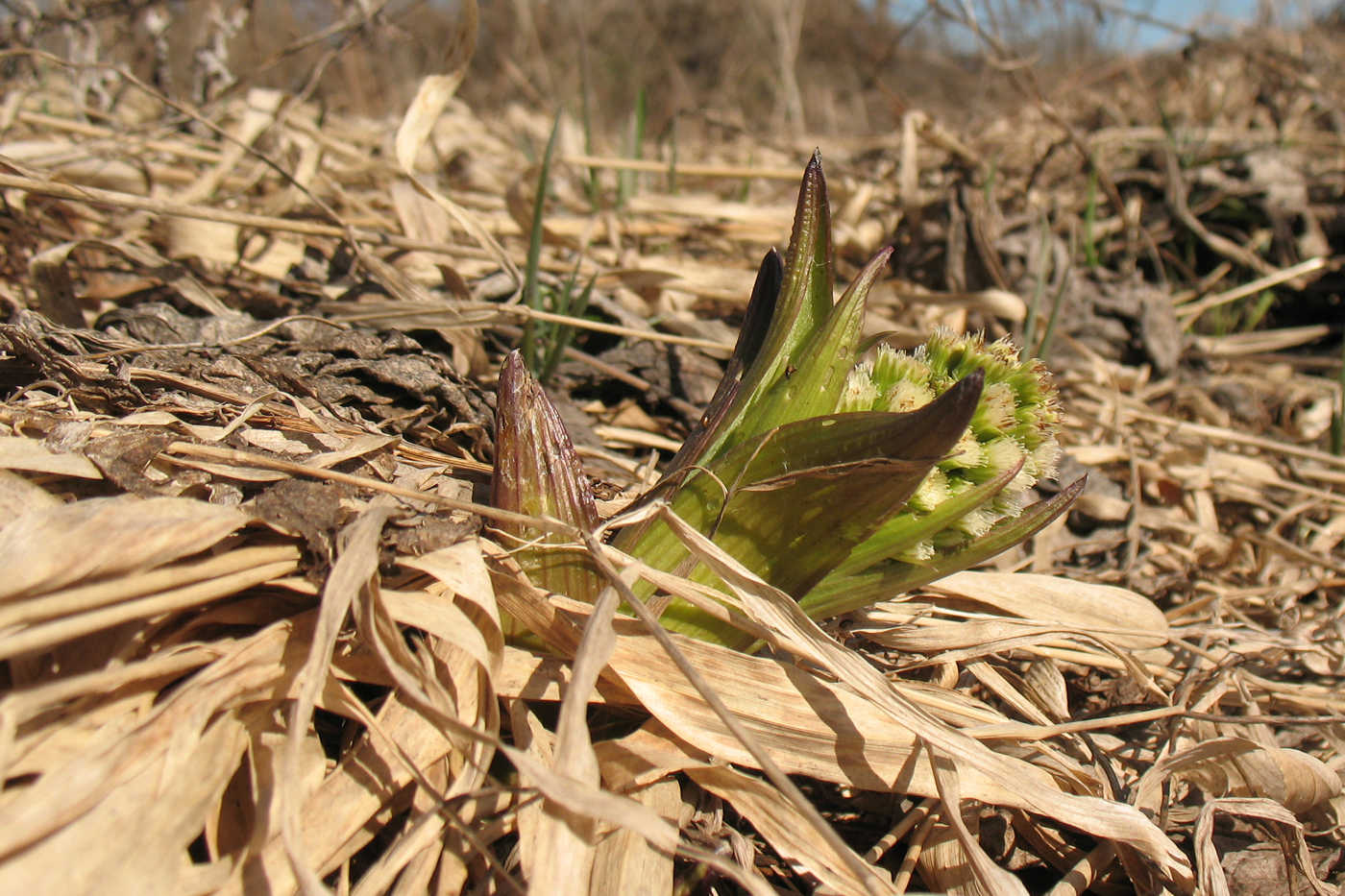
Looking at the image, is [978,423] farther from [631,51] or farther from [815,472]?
[631,51]

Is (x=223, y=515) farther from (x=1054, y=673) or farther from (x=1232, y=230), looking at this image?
(x=1232, y=230)

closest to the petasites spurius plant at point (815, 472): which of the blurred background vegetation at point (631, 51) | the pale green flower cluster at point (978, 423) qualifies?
the pale green flower cluster at point (978, 423)

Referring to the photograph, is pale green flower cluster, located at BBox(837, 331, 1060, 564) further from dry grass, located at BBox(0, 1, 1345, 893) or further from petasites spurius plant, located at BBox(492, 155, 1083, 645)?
dry grass, located at BBox(0, 1, 1345, 893)

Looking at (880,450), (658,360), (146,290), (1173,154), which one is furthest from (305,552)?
(1173,154)

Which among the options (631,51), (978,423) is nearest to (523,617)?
(978,423)

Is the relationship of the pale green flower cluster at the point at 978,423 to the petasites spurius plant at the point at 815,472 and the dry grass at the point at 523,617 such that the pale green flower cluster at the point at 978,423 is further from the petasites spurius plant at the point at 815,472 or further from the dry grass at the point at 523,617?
the dry grass at the point at 523,617

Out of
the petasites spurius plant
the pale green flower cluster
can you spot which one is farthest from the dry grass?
the pale green flower cluster
